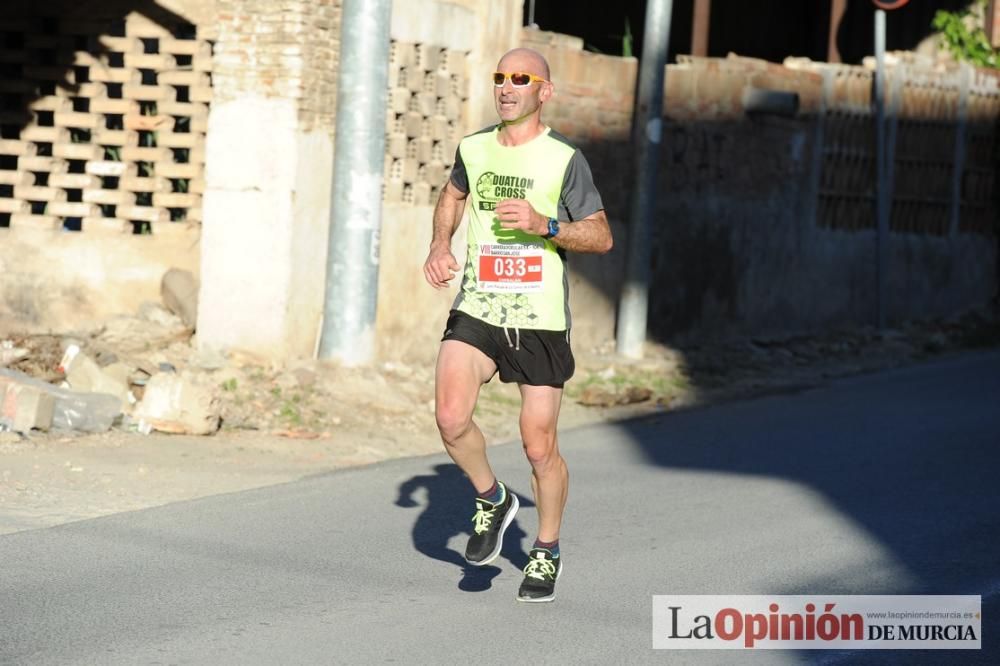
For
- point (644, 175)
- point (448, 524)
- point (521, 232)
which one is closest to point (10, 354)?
point (448, 524)

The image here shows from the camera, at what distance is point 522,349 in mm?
6703

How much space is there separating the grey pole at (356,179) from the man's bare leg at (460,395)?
18.4 ft

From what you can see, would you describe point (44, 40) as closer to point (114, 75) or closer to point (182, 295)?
point (114, 75)

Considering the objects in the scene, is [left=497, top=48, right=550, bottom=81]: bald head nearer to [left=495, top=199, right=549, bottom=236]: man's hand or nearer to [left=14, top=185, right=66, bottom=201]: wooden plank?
[left=495, top=199, right=549, bottom=236]: man's hand

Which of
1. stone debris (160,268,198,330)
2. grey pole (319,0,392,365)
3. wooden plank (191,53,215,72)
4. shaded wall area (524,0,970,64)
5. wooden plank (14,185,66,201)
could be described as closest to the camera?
grey pole (319,0,392,365)

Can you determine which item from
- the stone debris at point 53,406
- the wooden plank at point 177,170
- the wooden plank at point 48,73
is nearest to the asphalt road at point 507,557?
the stone debris at point 53,406

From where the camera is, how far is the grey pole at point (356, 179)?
12.2 m

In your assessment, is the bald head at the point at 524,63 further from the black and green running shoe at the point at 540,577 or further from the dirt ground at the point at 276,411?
the dirt ground at the point at 276,411

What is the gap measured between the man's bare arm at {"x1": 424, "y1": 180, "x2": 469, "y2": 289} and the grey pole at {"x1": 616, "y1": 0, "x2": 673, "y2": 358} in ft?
28.1

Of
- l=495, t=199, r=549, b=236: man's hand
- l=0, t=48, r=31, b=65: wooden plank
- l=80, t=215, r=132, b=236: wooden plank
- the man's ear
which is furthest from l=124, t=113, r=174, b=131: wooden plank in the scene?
l=495, t=199, r=549, b=236: man's hand

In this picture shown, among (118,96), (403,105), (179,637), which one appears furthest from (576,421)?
(179,637)

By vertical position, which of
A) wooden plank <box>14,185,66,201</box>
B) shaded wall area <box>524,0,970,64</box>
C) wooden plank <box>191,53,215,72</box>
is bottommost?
wooden plank <box>14,185,66,201</box>

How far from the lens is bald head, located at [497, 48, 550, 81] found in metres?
6.64

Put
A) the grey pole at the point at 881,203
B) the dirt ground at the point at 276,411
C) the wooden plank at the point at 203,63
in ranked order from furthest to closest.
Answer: the grey pole at the point at 881,203
the wooden plank at the point at 203,63
the dirt ground at the point at 276,411
